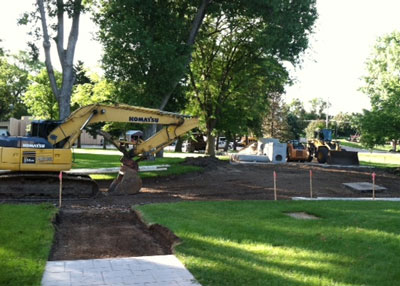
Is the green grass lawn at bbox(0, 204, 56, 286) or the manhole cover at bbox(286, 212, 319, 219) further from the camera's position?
the manhole cover at bbox(286, 212, 319, 219)

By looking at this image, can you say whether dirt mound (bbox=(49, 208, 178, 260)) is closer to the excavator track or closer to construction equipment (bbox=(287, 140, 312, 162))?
the excavator track

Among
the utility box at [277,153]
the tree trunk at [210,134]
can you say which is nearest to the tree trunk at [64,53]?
the utility box at [277,153]

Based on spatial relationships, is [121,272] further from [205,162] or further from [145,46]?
[205,162]

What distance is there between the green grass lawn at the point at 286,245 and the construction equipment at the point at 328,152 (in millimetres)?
21455

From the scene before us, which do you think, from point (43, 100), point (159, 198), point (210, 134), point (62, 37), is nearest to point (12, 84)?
point (43, 100)

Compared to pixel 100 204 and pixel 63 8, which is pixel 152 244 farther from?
pixel 63 8

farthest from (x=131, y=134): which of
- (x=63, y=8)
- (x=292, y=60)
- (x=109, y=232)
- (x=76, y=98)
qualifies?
(x=109, y=232)

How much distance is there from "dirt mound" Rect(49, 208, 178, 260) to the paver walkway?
2.16 ft

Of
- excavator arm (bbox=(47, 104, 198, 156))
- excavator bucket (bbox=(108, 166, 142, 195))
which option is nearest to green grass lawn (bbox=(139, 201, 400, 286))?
excavator bucket (bbox=(108, 166, 142, 195))

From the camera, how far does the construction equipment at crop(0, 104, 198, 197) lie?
13.8m

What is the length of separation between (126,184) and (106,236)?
6414mm

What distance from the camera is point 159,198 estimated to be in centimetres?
1484

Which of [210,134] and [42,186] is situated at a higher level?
[210,134]

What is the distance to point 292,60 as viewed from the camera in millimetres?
27031
